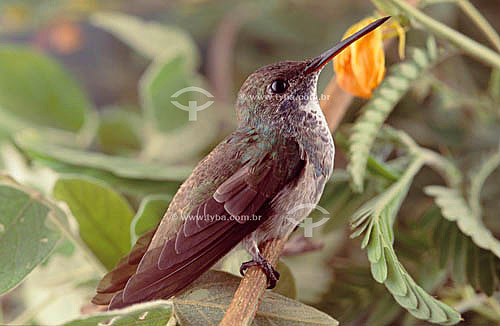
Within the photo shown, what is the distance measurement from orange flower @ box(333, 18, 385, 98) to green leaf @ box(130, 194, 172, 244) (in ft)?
0.72

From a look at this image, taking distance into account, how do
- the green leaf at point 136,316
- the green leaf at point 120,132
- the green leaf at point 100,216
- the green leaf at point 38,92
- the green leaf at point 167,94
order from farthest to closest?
the green leaf at point 120,132 < the green leaf at point 38,92 < the green leaf at point 167,94 < the green leaf at point 100,216 < the green leaf at point 136,316

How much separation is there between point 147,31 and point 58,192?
563 millimetres

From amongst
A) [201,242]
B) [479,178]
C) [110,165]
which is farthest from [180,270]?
[479,178]

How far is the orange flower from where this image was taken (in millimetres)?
425

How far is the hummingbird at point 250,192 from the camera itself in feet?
1.24

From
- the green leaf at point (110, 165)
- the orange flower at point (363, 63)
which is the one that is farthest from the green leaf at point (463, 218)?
the green leaf at point (110, 165)

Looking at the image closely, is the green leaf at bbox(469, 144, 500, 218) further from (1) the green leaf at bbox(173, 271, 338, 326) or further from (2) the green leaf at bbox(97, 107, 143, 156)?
(2) the green leaf at bbox(97, 107, 143, 156)

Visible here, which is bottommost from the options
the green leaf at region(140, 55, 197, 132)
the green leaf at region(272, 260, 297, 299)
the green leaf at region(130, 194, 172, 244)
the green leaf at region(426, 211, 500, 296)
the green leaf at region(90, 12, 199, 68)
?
the green leaf at region(426, 211, 500, 296)

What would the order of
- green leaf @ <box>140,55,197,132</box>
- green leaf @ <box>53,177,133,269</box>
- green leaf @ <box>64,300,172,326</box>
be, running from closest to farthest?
green leaf @ <box>64,300,172,326</box> → green leaf @ <box>53,177,133,269</box> → green leaf @ <box>140,55,197,132</box>

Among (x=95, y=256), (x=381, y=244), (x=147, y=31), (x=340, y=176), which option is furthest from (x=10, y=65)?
(x=381, y=244)

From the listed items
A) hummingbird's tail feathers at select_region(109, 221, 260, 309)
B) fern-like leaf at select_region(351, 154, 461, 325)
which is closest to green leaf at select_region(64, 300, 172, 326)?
hummingbird's tail feathers at select_region(109, 221, 260, 309)

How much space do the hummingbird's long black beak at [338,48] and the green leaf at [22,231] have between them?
0.28 metres

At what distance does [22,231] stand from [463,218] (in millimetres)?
405

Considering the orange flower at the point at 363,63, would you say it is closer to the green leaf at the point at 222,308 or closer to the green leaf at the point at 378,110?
the green leaf at the point at 378,110
